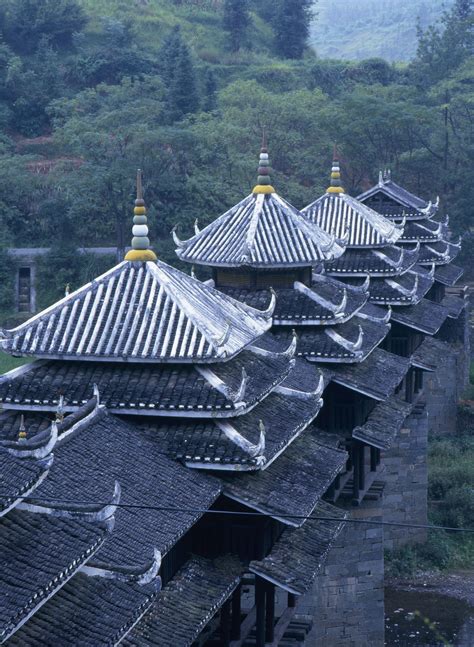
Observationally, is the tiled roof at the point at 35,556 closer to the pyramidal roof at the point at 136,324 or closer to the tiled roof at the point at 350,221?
the pyramidal roof at the point at 136,324

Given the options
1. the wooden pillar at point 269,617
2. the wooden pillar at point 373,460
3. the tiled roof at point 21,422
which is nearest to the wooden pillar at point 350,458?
the wooden pillar at point 373,460

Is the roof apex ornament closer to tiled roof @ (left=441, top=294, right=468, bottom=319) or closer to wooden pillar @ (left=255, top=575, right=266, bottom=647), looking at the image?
wooden pillar @ (left=255, top=575, right=266, bottom=647)

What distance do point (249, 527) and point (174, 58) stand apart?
191 ft

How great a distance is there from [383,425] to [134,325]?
38.7ft

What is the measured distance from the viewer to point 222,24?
95.7 metres

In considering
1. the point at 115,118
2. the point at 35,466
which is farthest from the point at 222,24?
the point at 35,466

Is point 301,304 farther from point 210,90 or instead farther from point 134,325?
point 210,90

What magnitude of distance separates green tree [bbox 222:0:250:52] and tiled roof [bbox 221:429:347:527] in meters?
71.2

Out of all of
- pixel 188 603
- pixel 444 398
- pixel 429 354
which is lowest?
pixel 444 398

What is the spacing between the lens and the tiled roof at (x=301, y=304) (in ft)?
98.4

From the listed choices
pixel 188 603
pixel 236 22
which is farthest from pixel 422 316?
pixel 236 22

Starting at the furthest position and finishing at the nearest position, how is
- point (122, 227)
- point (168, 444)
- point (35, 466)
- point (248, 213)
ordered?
1. point (122, 227)
2. point (248, 213)
3. point (168, 444)
4. point (35, 466)

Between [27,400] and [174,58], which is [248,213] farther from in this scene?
[174,58]

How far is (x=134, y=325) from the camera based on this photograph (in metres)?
22.3
